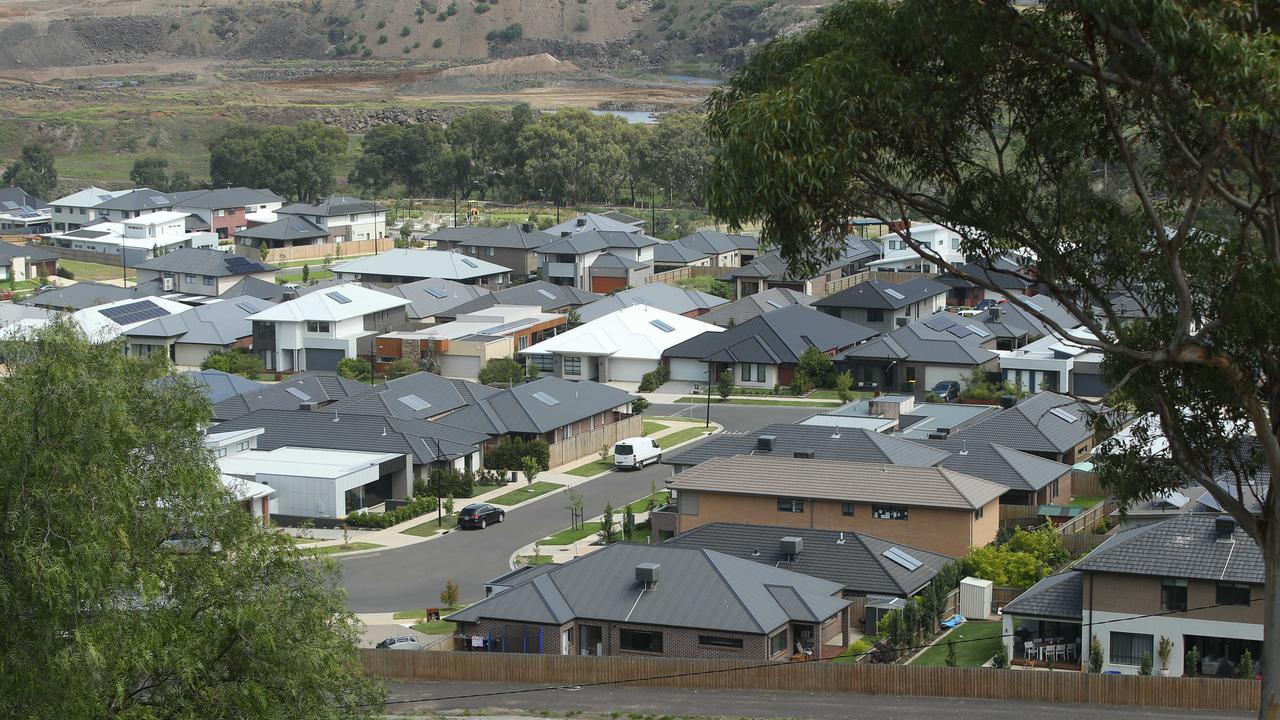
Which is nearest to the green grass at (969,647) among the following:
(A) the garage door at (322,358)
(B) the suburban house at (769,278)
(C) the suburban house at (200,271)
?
(A) the garage door at (322,358)

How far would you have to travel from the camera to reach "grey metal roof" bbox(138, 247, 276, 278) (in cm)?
8875

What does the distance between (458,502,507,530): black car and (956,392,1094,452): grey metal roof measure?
13.4m

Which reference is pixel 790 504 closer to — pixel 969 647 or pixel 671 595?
pixel 671 595

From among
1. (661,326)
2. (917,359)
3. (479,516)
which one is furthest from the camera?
(661,326)

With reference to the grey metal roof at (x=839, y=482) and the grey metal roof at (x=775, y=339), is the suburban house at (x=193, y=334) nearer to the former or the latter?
the grey metal roof at (x=775, y=339)

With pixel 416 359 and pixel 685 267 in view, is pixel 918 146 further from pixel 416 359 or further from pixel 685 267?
pixel 685 267

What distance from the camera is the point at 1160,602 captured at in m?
34.2

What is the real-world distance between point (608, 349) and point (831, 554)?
3225 cm

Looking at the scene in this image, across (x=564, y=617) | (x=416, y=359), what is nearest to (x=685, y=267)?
(x=416, y=359)

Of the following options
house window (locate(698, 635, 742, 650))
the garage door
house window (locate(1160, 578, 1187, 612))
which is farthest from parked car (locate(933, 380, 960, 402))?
house window (locate(698, 635, 742, 650))

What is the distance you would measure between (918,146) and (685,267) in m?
79.1

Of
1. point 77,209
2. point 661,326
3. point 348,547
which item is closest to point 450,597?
point 348,547

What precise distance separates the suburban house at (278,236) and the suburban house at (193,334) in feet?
101

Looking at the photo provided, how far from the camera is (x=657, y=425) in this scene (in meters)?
61.6
